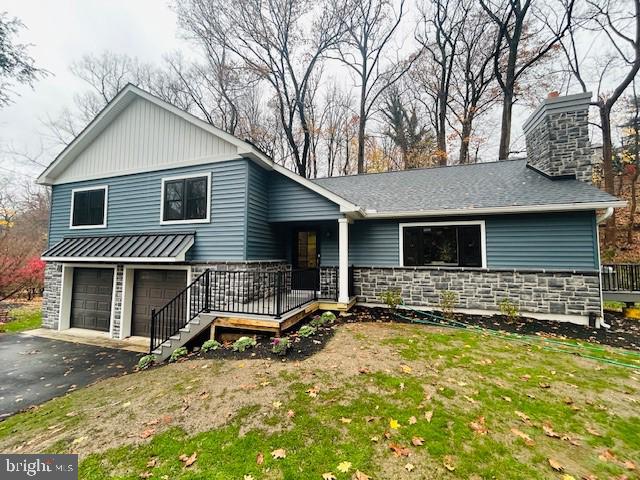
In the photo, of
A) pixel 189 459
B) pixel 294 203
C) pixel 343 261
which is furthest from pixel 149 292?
pixel 189 459

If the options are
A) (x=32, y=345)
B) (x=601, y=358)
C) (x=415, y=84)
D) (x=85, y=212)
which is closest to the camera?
(x=601, y=358)

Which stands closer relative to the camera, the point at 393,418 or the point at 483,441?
the point at 483,441

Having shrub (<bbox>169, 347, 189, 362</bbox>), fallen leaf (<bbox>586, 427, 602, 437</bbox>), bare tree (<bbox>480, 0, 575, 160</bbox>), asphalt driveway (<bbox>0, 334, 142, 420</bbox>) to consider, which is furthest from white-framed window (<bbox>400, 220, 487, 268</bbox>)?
bare tree (<bbox>480, 0, 575, 160</bbox>)

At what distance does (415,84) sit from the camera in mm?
19406

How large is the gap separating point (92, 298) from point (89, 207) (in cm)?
324

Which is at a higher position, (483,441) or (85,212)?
(85,212)

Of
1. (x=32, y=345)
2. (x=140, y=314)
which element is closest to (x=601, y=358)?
(x=140, y=314)

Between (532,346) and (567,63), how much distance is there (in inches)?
803

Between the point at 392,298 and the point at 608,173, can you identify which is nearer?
the point at 392,298

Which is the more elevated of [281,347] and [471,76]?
[471,76]

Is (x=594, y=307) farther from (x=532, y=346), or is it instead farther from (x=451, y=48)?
(x=451, y=48)

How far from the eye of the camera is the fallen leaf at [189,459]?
2.65 metres

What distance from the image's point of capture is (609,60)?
50.6 feet

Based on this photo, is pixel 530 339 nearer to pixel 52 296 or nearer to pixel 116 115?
pixel 116 115
